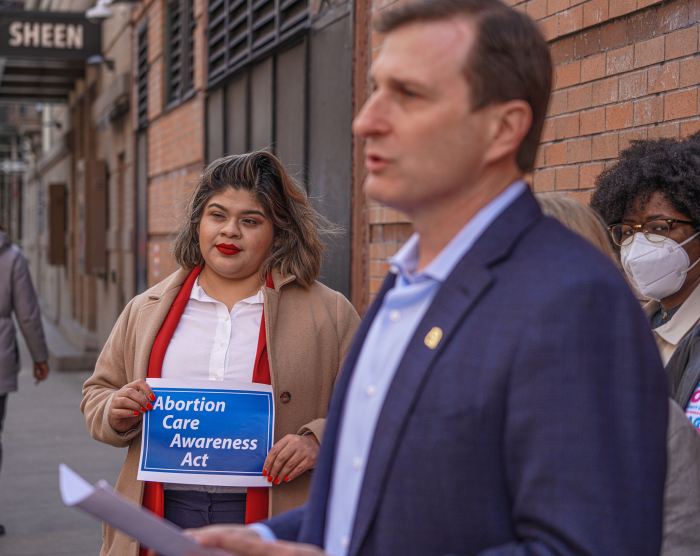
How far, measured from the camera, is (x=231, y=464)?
312 centimetres

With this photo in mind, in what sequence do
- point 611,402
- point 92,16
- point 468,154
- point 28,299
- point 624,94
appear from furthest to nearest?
1. point 92,16
2. point 28,299
3. point 624,94
4. point 468,154
5. point 611,402

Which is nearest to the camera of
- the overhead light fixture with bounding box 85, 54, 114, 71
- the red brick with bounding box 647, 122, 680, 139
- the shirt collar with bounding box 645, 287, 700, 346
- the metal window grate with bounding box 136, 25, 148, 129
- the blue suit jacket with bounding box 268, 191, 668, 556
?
the blue suit jacket with bounding box 268, 191, 668, 556

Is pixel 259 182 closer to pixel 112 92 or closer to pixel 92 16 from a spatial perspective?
pixel 92 16

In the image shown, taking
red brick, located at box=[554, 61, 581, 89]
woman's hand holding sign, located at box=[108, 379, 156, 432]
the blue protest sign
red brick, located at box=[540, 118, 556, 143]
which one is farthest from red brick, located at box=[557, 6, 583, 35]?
woman's hand holding sign, located at box=[108, 379, 156, 432]

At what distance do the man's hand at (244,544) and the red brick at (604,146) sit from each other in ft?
8.48

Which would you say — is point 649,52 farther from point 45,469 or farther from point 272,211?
point 45,469

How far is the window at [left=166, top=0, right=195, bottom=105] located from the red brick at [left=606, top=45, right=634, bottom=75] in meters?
7.17

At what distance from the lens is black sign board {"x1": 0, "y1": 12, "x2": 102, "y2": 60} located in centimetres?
→ 1403

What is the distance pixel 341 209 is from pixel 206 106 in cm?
391

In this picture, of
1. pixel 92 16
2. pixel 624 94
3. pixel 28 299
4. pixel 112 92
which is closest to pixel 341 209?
pixel 28 299

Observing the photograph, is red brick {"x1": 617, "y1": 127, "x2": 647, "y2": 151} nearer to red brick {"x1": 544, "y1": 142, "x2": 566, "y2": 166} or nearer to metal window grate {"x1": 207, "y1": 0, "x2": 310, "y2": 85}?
red brick {"x1": 544, "y1": 142, "x2": 566, "y2": 166}

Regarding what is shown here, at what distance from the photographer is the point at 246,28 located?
8.62 m

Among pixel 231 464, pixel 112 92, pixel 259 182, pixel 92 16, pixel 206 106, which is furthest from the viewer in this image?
pixel 112 92

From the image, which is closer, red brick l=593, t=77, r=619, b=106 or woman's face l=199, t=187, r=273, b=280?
woman's face l=199, t=187, r=273, b=280
